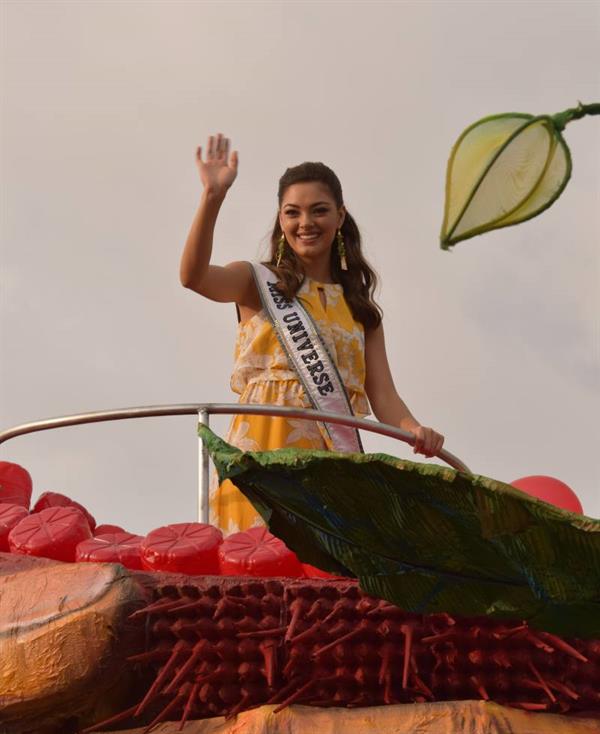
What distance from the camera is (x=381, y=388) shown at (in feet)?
13.9

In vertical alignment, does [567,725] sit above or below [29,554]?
below

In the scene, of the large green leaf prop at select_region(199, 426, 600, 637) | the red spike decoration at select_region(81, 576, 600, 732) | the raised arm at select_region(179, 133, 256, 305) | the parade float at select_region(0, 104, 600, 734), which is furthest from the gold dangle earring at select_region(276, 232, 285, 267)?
the large green leaf prop at select_region(199, 426, 600, 637)

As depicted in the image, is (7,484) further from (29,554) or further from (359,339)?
(359,339)

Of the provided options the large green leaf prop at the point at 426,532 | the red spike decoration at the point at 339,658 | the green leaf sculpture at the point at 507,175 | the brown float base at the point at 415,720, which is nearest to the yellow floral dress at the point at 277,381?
the red spike decoration at the point at 339,658

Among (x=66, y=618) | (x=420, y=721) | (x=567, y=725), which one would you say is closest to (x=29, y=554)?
(x=66, y=618)

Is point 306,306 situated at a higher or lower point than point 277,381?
higher

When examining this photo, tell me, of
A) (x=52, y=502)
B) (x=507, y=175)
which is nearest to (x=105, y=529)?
(x=52, y=502)

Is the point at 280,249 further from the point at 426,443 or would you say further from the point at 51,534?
the point at 51,534

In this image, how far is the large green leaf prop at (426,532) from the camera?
2.01 metres

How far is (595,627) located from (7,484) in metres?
2.13

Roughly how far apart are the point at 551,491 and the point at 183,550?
1165 mm

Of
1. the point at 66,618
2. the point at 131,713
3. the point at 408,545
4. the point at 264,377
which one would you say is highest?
the point at 264,377

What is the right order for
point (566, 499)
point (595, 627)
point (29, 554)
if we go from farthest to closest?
point (566, 499)
point (29, 554)
point (595, 627)

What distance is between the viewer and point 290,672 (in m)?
2.60
